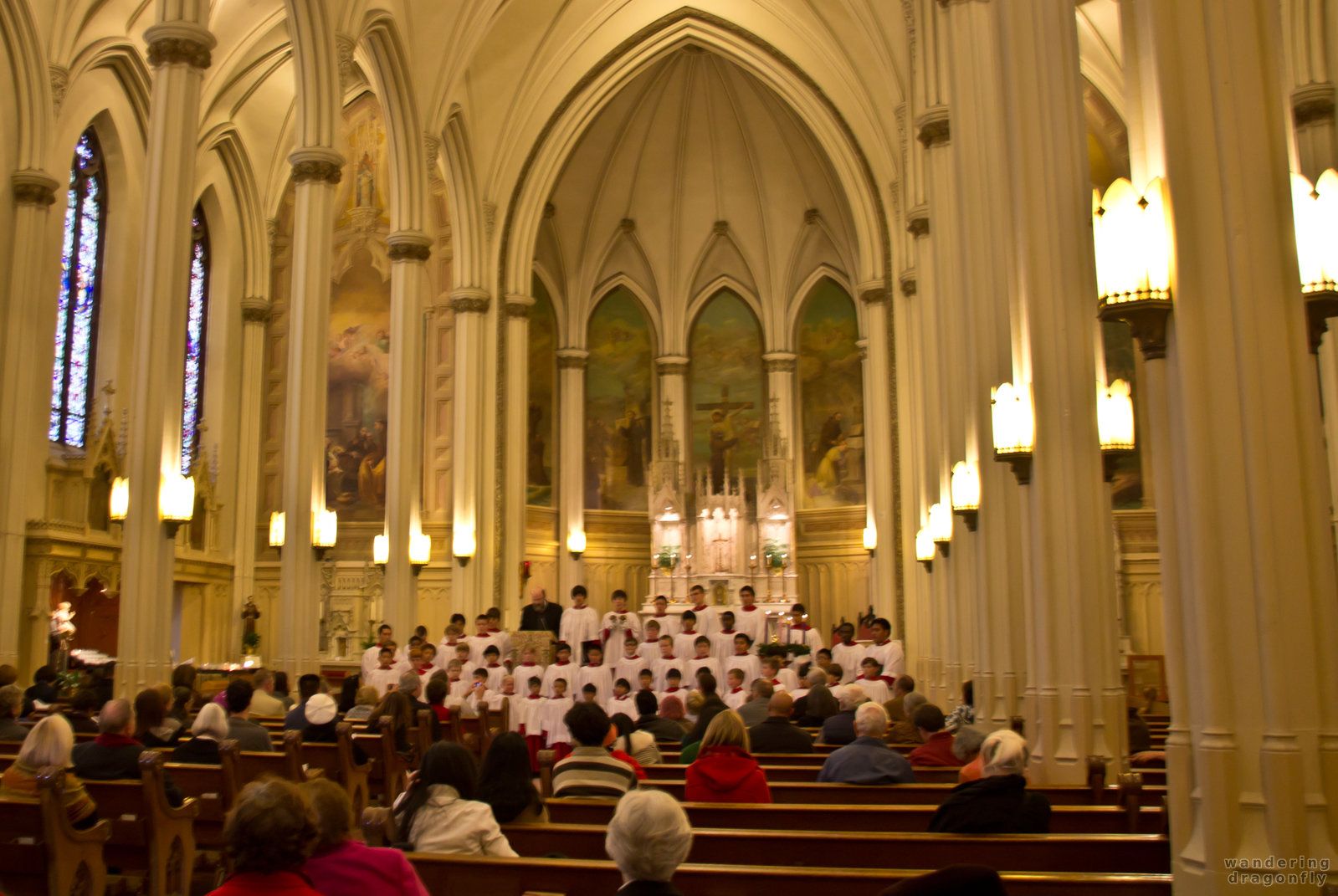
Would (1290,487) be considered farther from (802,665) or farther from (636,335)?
(636,335)

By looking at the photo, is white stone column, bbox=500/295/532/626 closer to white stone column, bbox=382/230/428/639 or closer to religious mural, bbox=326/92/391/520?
religious mural, bbox=326/92/391/520

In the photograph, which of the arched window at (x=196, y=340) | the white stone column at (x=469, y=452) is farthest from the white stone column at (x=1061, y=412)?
the arched window at (x=196, y=340)

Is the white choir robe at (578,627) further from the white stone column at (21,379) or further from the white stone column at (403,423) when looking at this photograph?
the white stone column at (21,379)

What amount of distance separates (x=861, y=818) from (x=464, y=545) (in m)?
18.0

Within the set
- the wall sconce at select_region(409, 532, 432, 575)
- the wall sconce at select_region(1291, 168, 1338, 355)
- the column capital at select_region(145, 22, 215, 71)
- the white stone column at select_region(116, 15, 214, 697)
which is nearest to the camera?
the wall sconce at select_region(1291, 168, 1338, 355)

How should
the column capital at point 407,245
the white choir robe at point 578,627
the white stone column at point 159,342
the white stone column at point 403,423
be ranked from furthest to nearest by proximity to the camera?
the column capital at point 407,245, the white stone column at point 403,423, the white choir robe at point 578,627, the white stone column at point 159,342

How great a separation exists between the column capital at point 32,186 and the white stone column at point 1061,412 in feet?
49.5

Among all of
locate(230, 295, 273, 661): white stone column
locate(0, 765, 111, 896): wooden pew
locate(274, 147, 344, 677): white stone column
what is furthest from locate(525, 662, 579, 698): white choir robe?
locate(230, 295, 273, 661): white stone column

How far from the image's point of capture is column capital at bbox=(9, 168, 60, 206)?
1789 centimetres

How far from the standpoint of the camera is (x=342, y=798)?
12.1 feet

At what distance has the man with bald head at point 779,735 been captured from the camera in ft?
29.4

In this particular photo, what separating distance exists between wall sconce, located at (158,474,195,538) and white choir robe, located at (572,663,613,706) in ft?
16.9

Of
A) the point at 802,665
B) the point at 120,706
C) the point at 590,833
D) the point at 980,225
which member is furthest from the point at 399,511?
the point at 590,833

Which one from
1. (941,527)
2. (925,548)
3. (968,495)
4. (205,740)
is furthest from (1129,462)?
(205,740)
